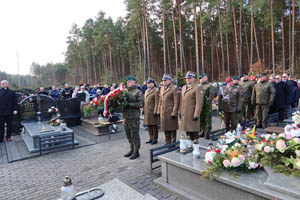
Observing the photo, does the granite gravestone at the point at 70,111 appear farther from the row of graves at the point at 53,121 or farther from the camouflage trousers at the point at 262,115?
the camouflage trousers at the point at 262,115

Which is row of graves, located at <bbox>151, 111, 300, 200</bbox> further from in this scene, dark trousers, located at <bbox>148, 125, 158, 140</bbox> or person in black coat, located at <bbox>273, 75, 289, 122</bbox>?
person in black coat, located at <bbox>273, 75, 289, 122</bbox>

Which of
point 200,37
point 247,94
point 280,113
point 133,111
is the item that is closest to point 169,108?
point 133,111

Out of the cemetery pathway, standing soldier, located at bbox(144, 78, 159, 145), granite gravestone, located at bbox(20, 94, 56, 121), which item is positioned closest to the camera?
the cemetery pathway

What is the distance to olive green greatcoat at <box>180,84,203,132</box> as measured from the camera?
4992 mm

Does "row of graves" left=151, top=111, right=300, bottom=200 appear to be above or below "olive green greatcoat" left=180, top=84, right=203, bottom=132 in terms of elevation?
below

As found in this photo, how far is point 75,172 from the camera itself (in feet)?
15.5

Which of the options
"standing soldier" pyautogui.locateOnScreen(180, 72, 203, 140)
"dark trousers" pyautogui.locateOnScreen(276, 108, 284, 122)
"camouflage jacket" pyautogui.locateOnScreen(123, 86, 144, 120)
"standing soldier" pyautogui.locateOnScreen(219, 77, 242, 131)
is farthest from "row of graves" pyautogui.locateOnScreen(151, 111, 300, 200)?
"dark trousers" pyautogui.locateOnScreen(276, 108, 284, 122)

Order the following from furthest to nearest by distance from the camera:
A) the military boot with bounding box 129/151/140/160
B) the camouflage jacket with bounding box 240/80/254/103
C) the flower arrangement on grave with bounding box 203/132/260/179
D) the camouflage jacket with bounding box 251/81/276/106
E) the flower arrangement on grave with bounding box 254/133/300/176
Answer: the camouflage jacket with bounding box 240/80/254/103 → the camouflage jacket with bounding box 251/81/276/106 → the military boot with bounding box 129/151/140/160 → the flower arrangement on grave with bounding box 203/132/260/179 → the flower arrangement on grave with bounding box 254/133/300/176

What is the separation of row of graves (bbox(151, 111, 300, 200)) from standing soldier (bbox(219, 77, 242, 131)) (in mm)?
2839

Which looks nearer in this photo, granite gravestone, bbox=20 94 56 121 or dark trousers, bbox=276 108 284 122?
dark trousers, bbox=276 108 284 122

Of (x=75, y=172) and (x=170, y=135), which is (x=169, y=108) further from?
(x=75, y=172)

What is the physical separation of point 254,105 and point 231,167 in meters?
5.90

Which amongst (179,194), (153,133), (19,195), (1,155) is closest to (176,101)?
(153,133)

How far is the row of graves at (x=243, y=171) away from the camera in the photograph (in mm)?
2477
